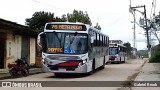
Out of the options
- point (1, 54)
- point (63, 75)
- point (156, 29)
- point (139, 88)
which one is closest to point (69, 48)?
point (63, 75)

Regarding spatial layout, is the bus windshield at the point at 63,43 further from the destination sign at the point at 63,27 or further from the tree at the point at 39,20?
the tree at the point at 39,20

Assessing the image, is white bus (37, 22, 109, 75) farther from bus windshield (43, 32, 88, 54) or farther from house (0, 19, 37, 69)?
house (0, 19, 37, 69)

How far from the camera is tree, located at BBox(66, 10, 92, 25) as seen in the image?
6394 cm

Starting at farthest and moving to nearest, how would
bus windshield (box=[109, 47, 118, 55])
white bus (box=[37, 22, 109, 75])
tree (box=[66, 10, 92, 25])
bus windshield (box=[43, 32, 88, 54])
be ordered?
tree (box=[66, 10, 92, 25]), bus windshield (box=[109, 47, 118, 55]), bus windshield (box=[43, 32, 88, 54]), white bus (box=[37, 22, 109, 75])

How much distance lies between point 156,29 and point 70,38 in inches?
1428

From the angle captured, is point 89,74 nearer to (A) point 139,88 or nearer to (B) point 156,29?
(A) point 139,88

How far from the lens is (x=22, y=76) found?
84.3ft

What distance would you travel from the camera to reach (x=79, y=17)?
6425 cm

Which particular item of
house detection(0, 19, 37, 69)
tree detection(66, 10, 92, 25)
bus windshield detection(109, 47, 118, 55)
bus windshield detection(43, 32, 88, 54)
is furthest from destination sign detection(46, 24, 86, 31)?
tree detection(66, 10, 92, 25)

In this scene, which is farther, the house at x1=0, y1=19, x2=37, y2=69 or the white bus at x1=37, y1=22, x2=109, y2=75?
the house at x1=0, y1=19, x2=37, y2=69

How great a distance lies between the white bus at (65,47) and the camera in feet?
77.0

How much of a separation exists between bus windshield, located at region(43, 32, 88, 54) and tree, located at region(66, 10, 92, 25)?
3943 cm

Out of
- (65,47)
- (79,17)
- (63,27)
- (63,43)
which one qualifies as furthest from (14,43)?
(79,17)

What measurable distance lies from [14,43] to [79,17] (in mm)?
31315
